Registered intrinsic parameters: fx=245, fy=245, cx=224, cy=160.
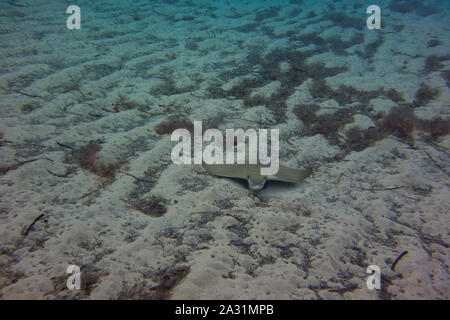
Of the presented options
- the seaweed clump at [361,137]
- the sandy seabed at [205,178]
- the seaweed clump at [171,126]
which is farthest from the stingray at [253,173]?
the seaweed clump at [361,137]

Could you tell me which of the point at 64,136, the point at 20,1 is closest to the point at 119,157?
the point at 64,136

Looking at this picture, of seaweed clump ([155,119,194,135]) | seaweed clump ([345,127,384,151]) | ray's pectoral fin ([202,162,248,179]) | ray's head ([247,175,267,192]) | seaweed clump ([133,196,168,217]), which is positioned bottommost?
seaweed clump ([133,196,168,217])

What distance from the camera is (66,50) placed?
759 cm

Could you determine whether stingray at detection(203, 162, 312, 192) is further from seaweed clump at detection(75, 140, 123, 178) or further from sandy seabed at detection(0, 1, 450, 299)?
seaweed clump at detection(75, 140, 123, 178)

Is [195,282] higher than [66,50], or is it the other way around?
[66,50]

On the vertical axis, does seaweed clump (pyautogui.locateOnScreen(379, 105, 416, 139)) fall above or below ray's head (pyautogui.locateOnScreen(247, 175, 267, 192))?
above

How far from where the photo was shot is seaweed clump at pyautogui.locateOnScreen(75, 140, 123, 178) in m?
3.93

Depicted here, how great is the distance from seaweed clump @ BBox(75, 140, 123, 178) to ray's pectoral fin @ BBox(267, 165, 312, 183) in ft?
8.30

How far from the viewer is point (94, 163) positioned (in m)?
4.02

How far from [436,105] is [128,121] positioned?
7224 millimetres

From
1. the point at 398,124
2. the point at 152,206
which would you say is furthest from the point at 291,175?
the point at 398,124

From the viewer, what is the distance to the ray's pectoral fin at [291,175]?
12.4 feet

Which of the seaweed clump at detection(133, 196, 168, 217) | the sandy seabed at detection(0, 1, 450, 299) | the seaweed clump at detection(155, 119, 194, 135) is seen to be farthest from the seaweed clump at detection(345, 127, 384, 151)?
the seaweed clump at detection(133, 196, 168, 217)
